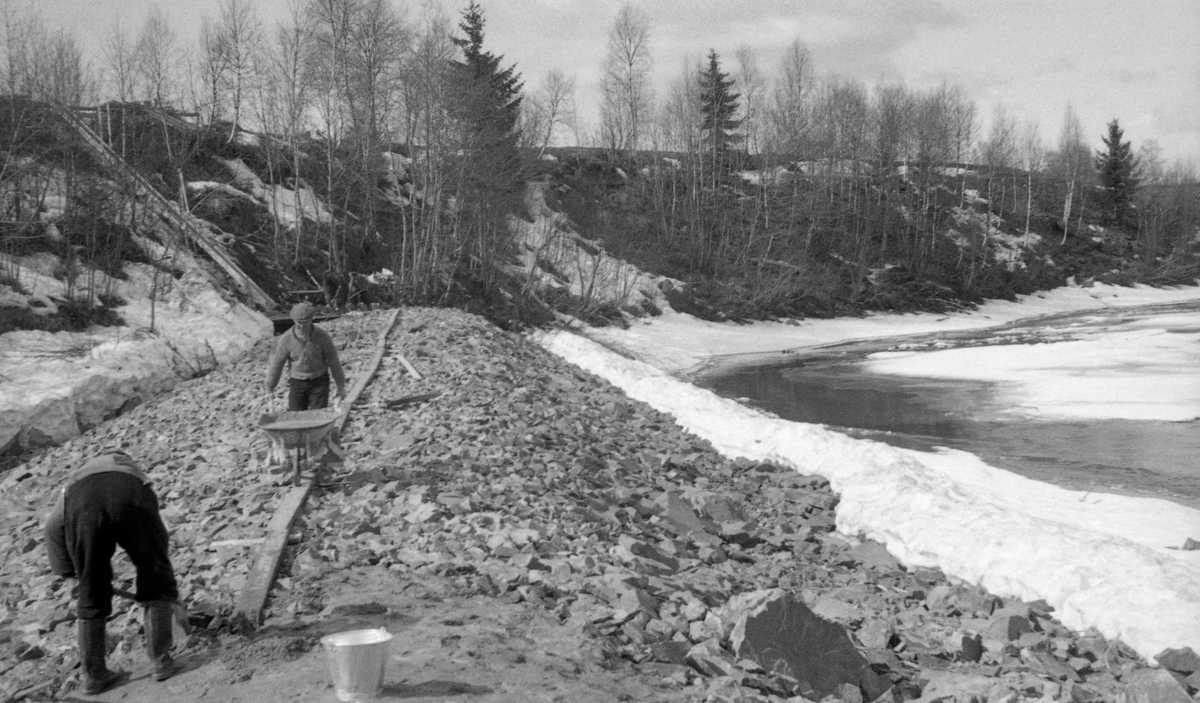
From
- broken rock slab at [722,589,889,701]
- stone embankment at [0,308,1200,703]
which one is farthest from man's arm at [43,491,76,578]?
broken rock slab at [722,589,889,701]

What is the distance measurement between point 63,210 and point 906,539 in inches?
878

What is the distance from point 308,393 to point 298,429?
4.29ft

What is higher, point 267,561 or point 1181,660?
point 267,561

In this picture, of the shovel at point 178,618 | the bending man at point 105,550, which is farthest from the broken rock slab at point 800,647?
the bending man at point 105,550

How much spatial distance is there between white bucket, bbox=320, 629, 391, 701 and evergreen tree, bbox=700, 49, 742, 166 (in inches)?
2117

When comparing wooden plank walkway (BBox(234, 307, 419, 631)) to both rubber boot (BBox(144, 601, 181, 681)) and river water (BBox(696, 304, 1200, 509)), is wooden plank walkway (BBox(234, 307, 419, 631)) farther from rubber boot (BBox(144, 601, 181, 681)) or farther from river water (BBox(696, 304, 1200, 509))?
river water (BBox(696, 304, 1200, 509))

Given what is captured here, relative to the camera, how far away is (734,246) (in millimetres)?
50812

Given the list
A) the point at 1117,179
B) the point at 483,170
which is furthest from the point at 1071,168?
the point at 483,170

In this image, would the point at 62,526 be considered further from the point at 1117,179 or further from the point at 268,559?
the point at 1117,179

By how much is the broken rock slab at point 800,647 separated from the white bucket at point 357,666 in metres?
2.36

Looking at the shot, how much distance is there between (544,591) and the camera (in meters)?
6.43

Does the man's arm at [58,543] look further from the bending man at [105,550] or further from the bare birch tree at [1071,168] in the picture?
the bare birch tree at [1071,168]

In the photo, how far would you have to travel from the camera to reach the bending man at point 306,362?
938cm

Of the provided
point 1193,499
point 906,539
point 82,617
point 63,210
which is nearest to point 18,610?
point 82,617
